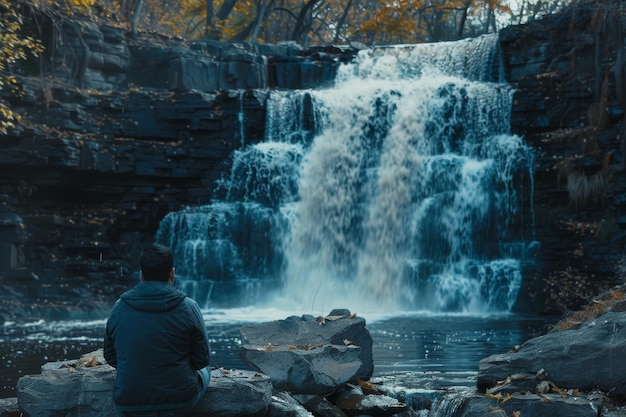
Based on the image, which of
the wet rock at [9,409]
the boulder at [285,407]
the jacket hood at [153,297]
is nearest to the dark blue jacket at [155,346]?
the jacket hood at [153,297]

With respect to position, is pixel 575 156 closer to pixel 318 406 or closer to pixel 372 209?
pixel 372 209

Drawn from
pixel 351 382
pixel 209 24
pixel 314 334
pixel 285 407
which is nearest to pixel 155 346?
pixel 285 407

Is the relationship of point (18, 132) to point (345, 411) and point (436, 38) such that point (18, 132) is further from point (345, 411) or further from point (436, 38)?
point (436, 38)

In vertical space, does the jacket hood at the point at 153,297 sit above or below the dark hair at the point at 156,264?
below

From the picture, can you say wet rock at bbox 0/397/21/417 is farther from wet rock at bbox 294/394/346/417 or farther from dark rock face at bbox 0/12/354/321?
dark rock face at bbox 0/12/354/321

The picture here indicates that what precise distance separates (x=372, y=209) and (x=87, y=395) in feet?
53.9

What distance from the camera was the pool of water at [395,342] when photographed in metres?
10.6

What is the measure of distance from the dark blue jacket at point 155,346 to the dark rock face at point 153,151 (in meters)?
14.8

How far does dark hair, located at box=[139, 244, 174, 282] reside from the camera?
5.44m

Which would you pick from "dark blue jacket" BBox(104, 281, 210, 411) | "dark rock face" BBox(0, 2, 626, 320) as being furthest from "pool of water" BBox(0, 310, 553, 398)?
"dark blue jacket" BBox(104, 281, 210, 411)

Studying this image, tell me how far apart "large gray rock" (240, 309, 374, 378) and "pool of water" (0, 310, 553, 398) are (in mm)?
577

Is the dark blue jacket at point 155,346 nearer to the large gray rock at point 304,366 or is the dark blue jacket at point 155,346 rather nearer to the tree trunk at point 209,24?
the large gray rock at point 304,366

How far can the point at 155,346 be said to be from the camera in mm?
5363

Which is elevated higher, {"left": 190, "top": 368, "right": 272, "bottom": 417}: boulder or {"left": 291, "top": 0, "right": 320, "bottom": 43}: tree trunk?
{"left": 291, "top": 0, "right": 320, "bottom": 43}: tree trunk
